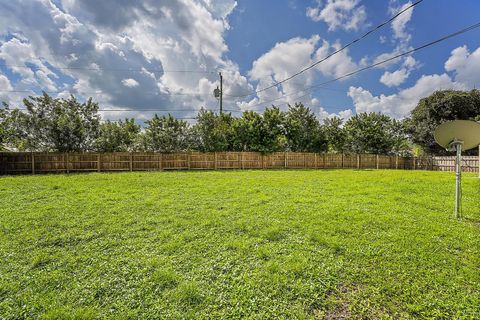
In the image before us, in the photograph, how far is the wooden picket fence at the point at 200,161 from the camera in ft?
42.3

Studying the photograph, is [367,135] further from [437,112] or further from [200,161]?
[200,161]

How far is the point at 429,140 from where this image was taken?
73.0 ft

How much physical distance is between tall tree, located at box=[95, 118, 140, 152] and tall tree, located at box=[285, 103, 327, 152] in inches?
498

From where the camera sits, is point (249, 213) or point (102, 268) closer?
point (102, 268)

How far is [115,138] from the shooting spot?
15891 millimetres

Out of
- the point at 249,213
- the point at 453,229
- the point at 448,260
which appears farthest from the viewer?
the point at 249,213

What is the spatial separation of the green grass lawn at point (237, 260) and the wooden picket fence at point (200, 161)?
9041 millimetres

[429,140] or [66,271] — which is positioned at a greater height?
[429,140]

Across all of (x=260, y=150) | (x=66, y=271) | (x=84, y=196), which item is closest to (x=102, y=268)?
(x=66, y=271)

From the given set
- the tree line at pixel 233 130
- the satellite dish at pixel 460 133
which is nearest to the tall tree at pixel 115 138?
the tree line at pixel 233 130

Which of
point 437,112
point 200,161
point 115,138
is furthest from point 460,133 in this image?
point 437,112

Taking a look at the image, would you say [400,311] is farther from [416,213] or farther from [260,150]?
[260,150]

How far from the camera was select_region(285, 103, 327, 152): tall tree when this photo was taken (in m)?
19.7

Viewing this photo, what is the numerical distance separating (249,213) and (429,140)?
1017 inches
